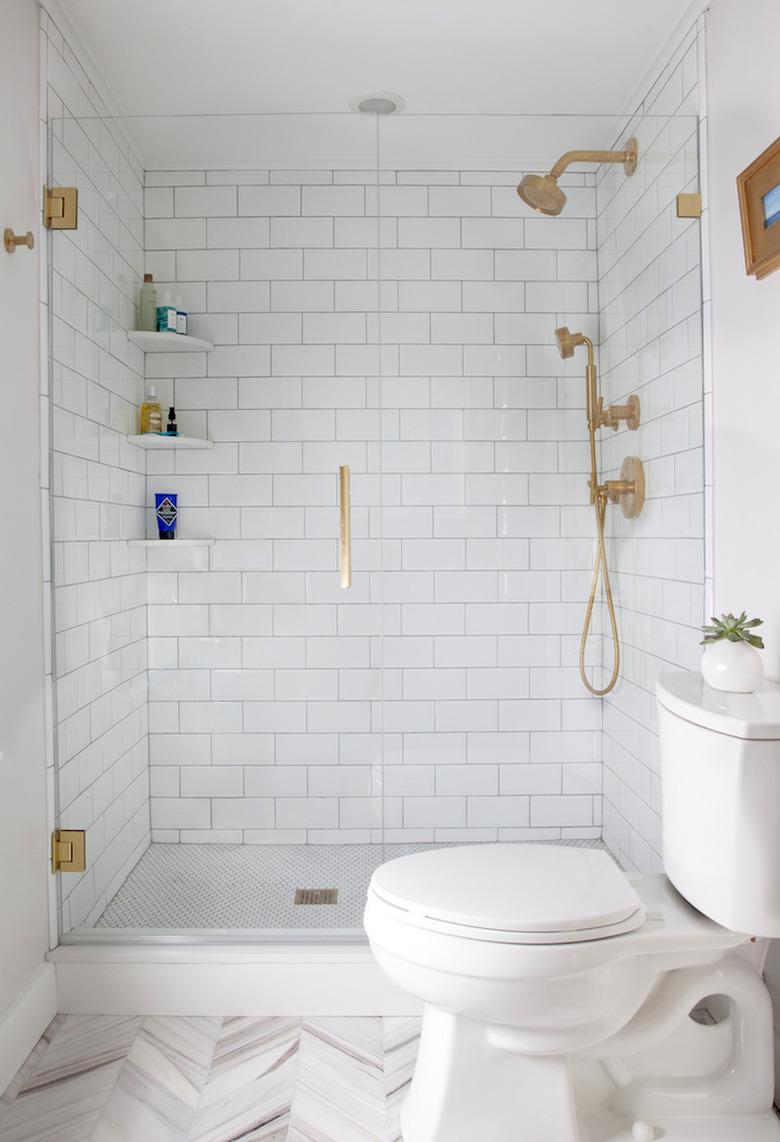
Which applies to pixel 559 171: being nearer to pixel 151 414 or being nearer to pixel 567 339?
pixel 567 339

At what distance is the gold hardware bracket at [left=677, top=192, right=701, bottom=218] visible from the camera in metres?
1.97

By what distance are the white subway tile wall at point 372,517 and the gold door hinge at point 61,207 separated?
220 mm

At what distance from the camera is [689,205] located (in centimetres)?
199

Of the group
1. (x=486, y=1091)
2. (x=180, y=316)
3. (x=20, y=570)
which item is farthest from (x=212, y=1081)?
(x=180, y=316)

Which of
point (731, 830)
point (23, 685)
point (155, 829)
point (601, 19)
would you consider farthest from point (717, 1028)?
point (601, 19)

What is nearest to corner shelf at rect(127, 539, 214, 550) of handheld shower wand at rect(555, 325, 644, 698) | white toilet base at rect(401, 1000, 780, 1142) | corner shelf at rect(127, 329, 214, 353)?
corner shelf at rect(127, 329, 214, 353)

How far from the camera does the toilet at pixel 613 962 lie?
1374mm

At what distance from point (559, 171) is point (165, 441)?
129cm

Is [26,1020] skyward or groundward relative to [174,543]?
groundward

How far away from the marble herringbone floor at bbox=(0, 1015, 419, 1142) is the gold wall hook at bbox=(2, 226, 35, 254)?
1826 mm

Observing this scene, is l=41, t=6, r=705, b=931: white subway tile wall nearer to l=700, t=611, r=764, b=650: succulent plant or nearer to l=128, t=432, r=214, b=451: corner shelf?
l=128, t=432, r=214, b=451: corner shelf

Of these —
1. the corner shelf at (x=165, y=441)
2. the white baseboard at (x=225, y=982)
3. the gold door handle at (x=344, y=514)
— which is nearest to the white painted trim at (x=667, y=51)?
the gold door handle at (x=344, y=514)

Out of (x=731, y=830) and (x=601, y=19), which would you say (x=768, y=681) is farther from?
(x=601, y=19)

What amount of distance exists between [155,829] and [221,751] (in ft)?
0.92
